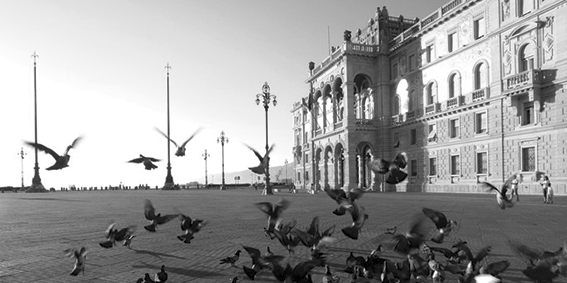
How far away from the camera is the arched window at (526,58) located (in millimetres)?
→ 26328

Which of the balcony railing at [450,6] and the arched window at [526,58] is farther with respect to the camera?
the balcony railing at [450,6]

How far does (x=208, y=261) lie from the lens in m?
5.98

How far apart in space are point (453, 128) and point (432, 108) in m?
2.99

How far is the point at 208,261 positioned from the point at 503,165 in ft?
91.2

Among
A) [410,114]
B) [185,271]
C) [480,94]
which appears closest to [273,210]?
[185,271]

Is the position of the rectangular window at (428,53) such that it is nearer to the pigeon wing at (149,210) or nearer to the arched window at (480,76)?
the arched window at (480,76)

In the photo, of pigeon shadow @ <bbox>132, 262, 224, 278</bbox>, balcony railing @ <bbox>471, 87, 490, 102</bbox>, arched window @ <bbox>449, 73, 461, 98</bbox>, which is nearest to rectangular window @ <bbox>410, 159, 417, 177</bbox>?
arched window @ <bbox>449, 73, 461, 98</bbox>

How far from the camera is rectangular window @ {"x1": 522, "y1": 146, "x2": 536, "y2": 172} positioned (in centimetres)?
2606

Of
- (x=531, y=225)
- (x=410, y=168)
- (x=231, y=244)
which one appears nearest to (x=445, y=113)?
(x=410, y=168)

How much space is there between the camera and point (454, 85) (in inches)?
1340

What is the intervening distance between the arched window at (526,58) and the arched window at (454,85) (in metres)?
6.52

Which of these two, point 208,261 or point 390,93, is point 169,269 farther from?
Result: point 390,93

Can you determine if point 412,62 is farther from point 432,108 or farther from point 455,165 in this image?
point 455,165

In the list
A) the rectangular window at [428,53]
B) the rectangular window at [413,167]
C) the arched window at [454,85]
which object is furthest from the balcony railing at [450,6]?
the rectangular window at [413,167]
